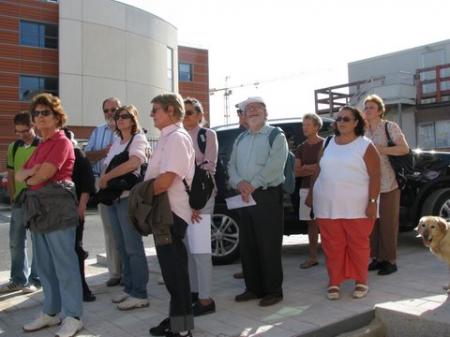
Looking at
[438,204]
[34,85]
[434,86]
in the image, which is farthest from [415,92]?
[34,85]

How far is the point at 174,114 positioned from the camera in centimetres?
396

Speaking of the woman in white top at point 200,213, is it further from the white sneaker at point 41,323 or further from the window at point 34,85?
the window at point 34,85

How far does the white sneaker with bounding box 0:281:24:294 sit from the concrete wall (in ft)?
90.8

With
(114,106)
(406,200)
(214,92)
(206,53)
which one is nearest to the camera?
(114,106)

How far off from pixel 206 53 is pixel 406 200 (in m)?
40.4

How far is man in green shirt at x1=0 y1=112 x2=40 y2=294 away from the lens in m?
5.54

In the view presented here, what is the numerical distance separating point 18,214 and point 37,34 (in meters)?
30.7

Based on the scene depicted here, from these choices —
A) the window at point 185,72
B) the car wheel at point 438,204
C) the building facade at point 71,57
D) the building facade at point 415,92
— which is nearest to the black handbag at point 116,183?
the car wheel at point 438,204

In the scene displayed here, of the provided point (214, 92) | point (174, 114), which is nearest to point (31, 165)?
point (174, 114)

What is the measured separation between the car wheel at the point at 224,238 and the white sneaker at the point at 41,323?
8.65ft

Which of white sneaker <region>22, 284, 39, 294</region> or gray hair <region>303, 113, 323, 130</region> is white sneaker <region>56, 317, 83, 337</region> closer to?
white sneaker <region>22, 284, 39, 294</region>

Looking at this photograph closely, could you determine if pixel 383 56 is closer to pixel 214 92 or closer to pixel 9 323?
pixel 9 323

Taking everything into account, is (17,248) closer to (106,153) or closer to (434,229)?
(106,153)

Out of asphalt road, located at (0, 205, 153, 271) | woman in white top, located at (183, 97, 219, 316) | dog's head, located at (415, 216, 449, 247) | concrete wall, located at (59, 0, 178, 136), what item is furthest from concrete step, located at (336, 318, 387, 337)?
concrete wall, located at (59, 0, 178, 136)
